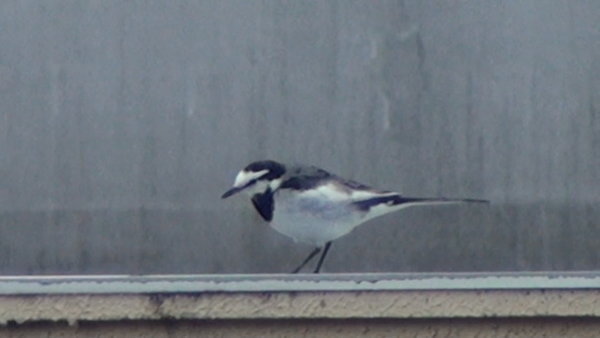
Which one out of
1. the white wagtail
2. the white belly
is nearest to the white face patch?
the white wagtail

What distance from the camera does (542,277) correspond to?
7.66 ft

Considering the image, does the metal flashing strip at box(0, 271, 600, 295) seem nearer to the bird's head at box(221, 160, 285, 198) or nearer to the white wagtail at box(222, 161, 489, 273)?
the white wagtail at box(222, 161, 489, 273)

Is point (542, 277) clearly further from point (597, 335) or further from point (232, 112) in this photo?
point (232, 112)

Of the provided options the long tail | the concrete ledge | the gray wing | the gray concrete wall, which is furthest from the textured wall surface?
the gray concrete wall

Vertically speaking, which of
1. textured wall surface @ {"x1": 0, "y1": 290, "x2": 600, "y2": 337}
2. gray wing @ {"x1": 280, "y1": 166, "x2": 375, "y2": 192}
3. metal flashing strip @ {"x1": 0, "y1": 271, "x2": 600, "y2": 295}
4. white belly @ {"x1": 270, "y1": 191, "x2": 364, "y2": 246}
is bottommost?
white belly @ {"x1": 270, "y1": 191, "x2": 364, "y2": 246}

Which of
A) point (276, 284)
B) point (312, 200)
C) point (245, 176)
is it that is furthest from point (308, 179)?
point (276, 284)

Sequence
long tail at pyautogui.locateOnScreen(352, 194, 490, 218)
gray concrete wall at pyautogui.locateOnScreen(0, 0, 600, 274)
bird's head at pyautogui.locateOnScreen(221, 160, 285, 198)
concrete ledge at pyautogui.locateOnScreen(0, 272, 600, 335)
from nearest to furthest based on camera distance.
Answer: concrete ledge at pyautogui.locateOnScreen(0, 272, 600, 335) → long tail at pyautogui.locateOnScreen(352, 194, 490, 218) → bird's head at pyautogui.locateOnScreen(221, 160, 285, 198) → gray concrete wall at pyautogui.locateOnScreen(0, 0, 600, 274)

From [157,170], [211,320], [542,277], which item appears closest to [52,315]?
[211,320]

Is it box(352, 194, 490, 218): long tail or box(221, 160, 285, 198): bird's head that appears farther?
box(221, 160, 285, 198): bird's head

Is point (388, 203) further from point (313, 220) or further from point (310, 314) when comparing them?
point (310, 314)

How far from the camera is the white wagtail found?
4934 mm

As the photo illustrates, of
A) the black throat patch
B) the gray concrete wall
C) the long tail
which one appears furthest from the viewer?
the gray concrete wall

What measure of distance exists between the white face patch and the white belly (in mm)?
144

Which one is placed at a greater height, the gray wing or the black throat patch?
the gray wing
